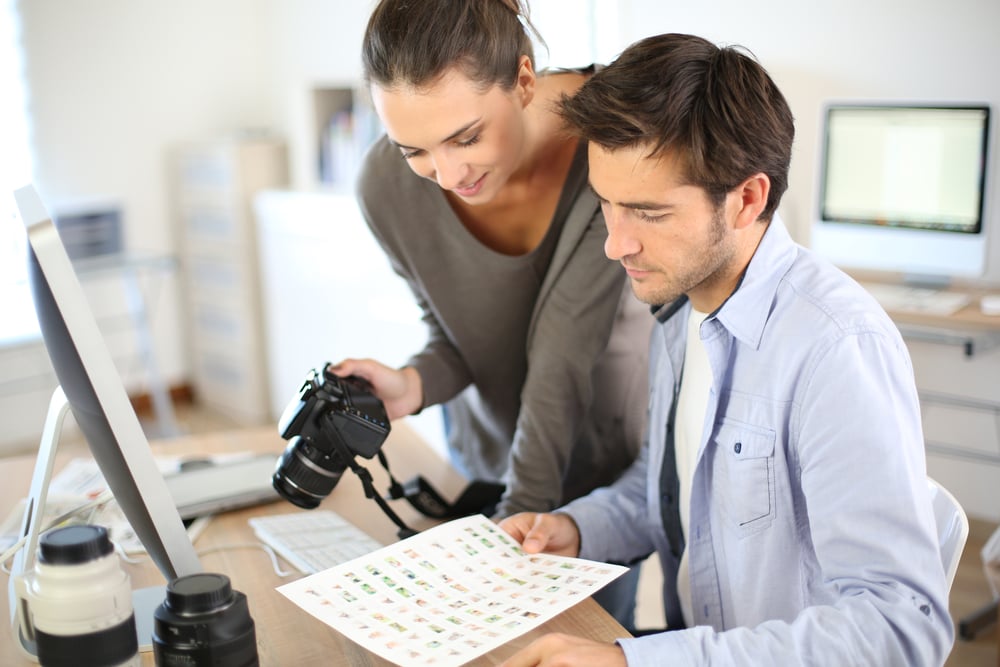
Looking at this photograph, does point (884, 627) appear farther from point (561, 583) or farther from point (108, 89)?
point (108, 89)

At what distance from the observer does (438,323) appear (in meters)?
1.61

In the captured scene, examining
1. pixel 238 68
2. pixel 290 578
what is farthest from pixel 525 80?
pixel 238 68

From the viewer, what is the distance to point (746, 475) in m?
1.08

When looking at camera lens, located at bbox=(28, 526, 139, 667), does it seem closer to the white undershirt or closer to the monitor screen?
the monitor screen

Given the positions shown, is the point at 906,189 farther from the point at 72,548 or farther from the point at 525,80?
the point at 72,548

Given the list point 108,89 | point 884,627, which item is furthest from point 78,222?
point 884,627

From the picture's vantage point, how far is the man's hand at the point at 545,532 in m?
1.17

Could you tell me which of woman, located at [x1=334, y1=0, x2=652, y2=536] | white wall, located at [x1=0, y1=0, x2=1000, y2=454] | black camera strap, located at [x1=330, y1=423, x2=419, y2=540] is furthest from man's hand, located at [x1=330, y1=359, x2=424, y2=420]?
white wall, located at [x1=0, y1=0, x2=1000, y2=454]

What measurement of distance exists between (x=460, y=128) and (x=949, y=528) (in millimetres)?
713

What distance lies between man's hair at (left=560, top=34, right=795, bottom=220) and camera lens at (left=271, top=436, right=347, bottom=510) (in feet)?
1.61

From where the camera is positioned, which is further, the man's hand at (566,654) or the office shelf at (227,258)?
the office shelf at (227,258)

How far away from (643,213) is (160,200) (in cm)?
387

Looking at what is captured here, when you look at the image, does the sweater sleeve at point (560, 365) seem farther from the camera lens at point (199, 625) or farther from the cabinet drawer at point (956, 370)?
the cabinet drawer at point (956, 370)

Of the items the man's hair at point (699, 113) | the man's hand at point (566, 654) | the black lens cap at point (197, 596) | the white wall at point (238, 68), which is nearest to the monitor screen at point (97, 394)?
the black lens cap at point (197, 596)
